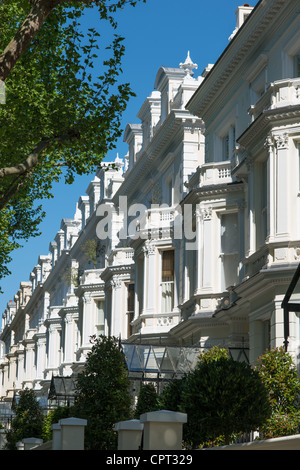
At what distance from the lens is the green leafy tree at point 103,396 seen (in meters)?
22.5

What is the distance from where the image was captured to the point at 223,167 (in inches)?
1190

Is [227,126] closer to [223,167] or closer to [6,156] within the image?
[223,167]

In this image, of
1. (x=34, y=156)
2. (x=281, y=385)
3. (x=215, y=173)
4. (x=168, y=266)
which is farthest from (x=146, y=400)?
(x=34, y=156)

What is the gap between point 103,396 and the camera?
914 inches

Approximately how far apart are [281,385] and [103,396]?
532 cm

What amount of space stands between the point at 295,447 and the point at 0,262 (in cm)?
2351

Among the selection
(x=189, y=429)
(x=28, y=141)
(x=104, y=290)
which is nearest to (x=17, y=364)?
(x=104, y=290)

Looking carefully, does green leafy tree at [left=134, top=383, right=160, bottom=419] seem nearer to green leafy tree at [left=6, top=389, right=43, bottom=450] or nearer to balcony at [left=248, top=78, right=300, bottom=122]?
balcony at [left=248, top=78, right=300, bottom=122]

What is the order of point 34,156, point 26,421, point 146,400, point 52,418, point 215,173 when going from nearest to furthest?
point 34,156 < point 146,400 < point 215,173 < point 52,418 < point 26,421

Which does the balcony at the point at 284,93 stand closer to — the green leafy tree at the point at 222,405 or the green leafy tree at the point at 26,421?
the green leafy tree at the point at 222,405

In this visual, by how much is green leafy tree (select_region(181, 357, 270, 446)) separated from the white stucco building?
545cm

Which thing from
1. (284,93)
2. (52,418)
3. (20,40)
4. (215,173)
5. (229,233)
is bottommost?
(52,418)

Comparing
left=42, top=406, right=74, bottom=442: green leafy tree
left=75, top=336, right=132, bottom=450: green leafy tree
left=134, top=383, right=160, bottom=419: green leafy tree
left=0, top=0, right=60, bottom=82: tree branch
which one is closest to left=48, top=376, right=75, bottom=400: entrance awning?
left=42, top=406, right=74, bottom=442: green leafy tree

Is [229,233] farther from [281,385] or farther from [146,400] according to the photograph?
[281,385]
